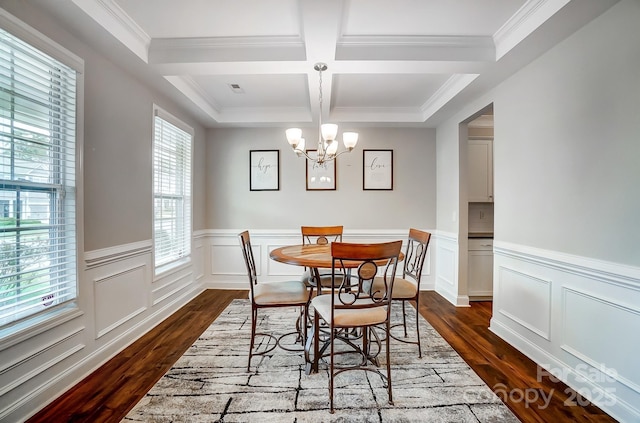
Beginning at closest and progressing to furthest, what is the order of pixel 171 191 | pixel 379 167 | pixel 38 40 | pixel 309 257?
pixel 38 40 < pixel 309 257 < pixel 171 191 < pixel 379 167

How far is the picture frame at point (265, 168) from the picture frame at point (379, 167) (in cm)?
130

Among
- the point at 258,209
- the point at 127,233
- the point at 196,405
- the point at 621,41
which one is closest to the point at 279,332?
the point at 196,405

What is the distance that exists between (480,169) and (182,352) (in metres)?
4.05

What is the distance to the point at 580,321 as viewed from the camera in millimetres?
1951

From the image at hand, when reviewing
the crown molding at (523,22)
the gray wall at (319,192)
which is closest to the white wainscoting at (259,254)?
the gray wall at (319,192)

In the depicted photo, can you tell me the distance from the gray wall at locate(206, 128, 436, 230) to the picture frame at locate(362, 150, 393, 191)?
76 millimetres

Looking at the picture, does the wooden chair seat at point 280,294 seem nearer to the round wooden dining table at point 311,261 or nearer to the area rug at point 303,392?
the round wooden dining table at point 311,261

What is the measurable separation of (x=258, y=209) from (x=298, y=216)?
1.98 feet

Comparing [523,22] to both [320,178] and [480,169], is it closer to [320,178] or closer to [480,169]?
[480,169]

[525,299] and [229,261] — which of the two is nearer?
[525,299]

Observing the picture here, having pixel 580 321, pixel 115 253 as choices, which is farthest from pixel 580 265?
pixel 115 253

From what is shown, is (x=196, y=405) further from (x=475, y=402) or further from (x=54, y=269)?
(x=475, y=402)

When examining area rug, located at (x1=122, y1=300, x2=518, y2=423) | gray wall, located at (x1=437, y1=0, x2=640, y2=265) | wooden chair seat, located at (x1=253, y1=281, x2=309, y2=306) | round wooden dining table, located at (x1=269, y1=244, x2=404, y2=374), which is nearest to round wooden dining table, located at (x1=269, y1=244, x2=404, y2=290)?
round wooden dining table, located at (x1=269, y1=244, x2=404, y2=374)

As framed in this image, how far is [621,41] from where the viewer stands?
5.53 feet
